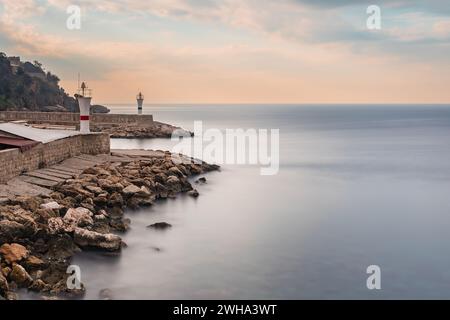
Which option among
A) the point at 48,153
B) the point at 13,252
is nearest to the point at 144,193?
the point at 48,153

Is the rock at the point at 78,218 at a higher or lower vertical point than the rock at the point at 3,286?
higher

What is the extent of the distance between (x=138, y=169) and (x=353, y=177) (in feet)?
40.5

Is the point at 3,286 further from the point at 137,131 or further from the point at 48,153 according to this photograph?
the point at 137,131

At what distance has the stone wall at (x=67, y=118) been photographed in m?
46.8

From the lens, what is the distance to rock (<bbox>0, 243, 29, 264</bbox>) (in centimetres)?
1059

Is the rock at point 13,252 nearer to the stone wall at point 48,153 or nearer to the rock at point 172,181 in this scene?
the stone wall at point 48,153

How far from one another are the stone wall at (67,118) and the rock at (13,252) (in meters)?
35.7

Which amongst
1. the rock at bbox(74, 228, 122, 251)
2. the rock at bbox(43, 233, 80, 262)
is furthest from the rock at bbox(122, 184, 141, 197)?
the rock at bbox(43, 233, 80, 262)

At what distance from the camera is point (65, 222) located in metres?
13.1

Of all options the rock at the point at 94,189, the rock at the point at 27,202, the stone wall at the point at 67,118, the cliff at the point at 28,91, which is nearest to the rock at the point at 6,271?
the rock at the point at 27,202

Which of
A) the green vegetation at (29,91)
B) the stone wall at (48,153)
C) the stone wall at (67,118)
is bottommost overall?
the stone wall at (48,153)

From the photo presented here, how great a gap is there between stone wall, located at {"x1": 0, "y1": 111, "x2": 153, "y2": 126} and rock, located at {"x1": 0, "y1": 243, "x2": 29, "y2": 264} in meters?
35.7

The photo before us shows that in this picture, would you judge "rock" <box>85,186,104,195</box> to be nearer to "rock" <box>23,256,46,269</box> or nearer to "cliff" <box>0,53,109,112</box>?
"rock" <box>23,256,46,269</box>

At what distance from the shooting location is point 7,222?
11867mm
